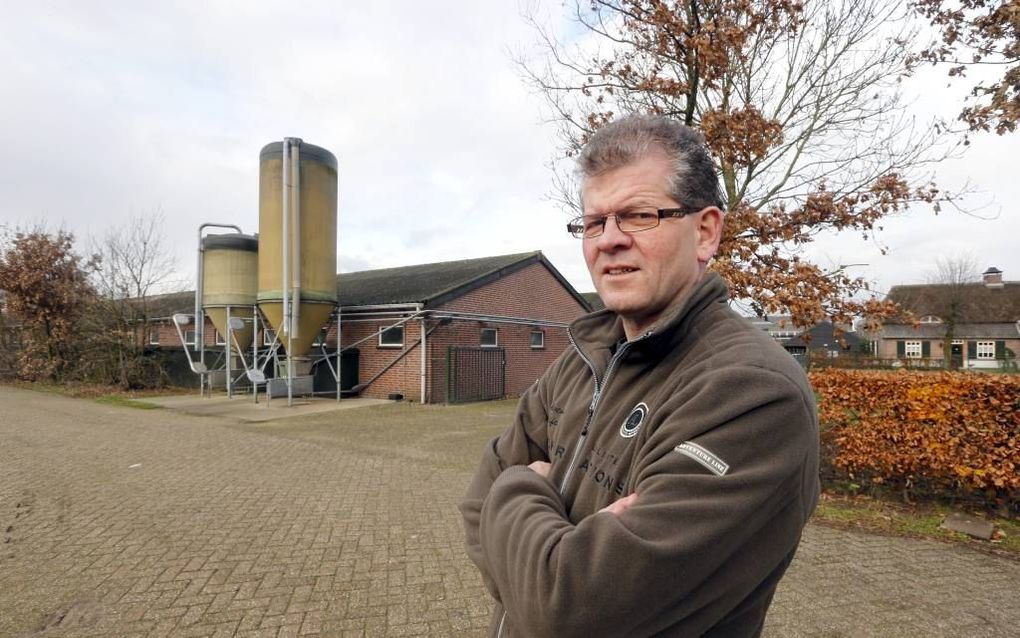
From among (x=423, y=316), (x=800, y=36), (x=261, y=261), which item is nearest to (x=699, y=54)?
(x=800, y=36)

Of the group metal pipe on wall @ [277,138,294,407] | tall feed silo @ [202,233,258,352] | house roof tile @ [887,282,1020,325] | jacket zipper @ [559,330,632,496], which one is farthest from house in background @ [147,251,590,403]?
house roof tile @ [887,282,1020,325]

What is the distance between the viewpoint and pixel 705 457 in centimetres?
103

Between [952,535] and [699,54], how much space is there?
18.0ft

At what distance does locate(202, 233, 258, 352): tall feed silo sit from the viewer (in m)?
15.2

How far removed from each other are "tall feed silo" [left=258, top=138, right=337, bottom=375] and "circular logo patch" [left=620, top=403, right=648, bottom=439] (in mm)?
13282

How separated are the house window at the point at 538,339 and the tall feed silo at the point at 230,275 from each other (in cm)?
928

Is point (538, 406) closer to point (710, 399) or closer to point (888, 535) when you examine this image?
point (710, 399)

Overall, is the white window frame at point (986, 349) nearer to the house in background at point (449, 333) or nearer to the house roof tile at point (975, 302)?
the house roof tile at point (975, 302)

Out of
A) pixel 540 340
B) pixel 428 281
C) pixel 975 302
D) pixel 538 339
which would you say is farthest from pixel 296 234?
pixel 975 302

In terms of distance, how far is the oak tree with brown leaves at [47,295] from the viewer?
19922 millimetres

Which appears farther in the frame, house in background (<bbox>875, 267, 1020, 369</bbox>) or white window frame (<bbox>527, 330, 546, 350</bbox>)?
house in background (<bbox>875, 267, 1020, 369</bbox>)

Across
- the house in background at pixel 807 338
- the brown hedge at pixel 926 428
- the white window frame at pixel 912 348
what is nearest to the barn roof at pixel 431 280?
the house in background at pixel 807 338

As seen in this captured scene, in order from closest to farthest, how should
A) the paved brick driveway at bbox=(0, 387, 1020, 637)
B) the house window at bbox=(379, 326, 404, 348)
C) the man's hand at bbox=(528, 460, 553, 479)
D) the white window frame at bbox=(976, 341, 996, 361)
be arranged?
the man's hand at bbox=(528, 460, 553, 479)
the paved brick driveway at bbox=(0, 387, 1020, 637)
the house window at bbox=(379, 326, 404, 348)
the white window frame at bbox=(976, 341, 996, 361)

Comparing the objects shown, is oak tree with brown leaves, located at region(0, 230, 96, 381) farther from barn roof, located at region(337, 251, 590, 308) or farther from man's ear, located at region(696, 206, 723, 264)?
man's ear, located at region(696, 206, 723, 264)
